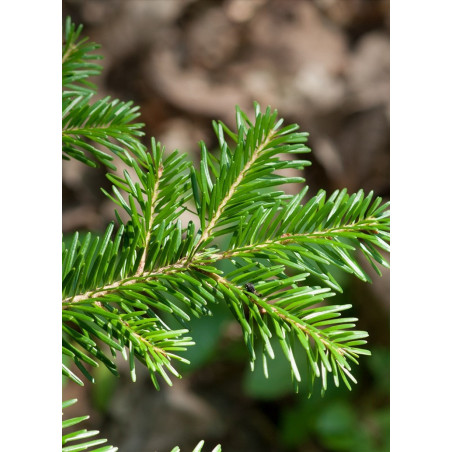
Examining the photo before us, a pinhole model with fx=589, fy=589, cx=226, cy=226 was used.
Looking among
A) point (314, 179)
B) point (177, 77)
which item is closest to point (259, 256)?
point (314, 179)

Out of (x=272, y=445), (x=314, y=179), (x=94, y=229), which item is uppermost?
(x=314, y=179)

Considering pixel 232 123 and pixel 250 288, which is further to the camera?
pixel 232 123

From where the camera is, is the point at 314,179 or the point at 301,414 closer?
the point at 301,414

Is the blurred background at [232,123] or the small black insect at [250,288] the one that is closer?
the small black insect at [250,288]

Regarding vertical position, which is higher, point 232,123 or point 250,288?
point 232,123

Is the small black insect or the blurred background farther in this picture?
the blurred background
